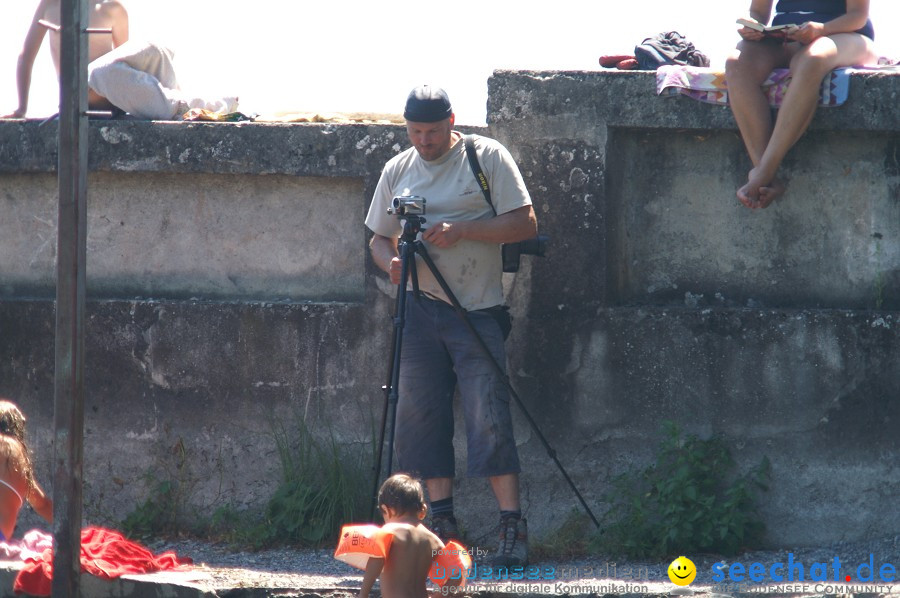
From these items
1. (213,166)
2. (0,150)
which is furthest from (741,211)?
(0,150)

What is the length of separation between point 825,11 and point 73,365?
3428 millimetres

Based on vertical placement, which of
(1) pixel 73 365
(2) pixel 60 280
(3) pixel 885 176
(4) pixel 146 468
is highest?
(3) pixel 885 176

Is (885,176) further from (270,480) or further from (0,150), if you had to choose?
(0,150)

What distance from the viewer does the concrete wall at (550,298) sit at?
5.11 m

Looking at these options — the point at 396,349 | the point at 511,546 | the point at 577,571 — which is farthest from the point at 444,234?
the point at 577,571

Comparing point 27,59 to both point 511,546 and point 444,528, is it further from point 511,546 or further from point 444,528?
point 511,546

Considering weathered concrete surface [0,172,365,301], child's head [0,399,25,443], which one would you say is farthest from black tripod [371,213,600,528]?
child's head [0,399,25,443]

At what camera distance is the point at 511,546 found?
15.4 feet

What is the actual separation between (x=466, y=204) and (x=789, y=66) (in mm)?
1533

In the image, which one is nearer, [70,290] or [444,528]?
[70,290]

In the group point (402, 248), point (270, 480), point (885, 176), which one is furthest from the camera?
point (270, 480)

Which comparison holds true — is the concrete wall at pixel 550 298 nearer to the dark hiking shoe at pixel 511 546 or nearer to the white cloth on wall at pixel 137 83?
the white cloth on wall at pixel 137 83

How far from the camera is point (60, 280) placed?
13.4 ft

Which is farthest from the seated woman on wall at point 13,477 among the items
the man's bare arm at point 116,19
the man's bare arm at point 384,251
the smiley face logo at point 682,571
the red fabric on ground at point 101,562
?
the smiley face logo at point 682,571
